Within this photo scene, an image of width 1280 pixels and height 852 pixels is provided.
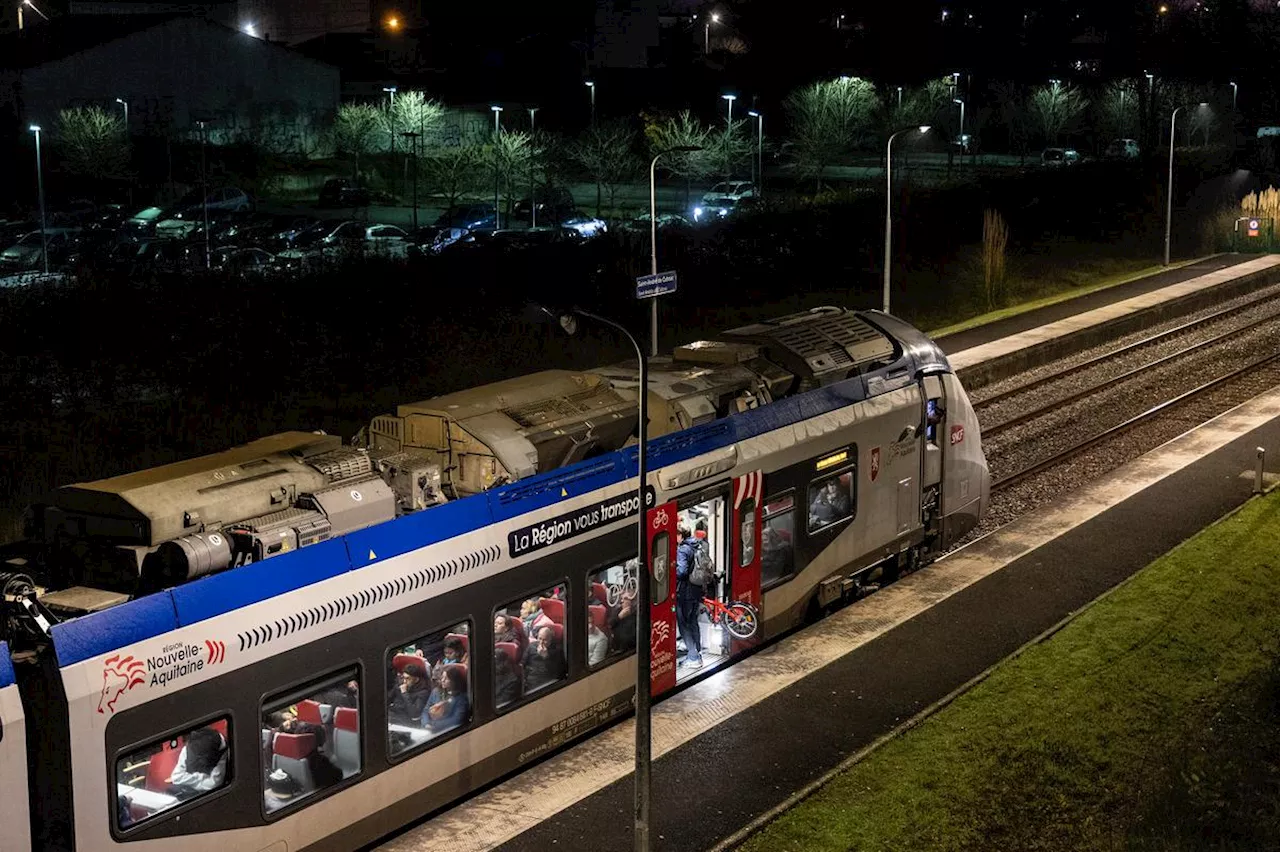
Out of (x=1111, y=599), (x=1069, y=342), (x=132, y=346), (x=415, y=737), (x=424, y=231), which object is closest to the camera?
(x=415, y=737)

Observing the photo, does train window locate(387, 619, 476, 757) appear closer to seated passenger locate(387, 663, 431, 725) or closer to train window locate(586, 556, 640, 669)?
seated passenger locate(387, 663, 431, 725)

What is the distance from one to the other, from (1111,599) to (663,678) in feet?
23.5

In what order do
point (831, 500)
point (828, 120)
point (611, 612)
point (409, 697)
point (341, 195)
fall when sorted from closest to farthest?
point (409, 697) → point (611, 612) → point (831, 500) → point (341, 195) → point (828, 120)

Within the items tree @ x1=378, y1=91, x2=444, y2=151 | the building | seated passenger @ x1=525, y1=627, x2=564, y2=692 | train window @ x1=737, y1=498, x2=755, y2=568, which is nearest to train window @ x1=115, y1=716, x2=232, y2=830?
seated passenger @ x1=525, y1=627, x2=564, y2=692

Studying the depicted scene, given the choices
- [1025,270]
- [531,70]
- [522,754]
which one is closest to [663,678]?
[522,754]

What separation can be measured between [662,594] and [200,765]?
6.00 meters

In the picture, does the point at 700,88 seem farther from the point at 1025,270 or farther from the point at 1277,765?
the point at 1277,765

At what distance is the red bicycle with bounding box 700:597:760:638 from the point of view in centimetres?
1681

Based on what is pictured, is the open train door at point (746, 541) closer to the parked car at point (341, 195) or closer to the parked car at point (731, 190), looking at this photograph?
the parked car at point (341, 195)

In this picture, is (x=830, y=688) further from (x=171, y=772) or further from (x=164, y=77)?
(x=164, y=77)

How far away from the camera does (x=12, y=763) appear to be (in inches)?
381

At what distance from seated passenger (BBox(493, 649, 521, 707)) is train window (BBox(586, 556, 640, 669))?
1.09 meters

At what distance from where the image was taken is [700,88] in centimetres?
8850

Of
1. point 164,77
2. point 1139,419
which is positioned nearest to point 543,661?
point 1139,419
